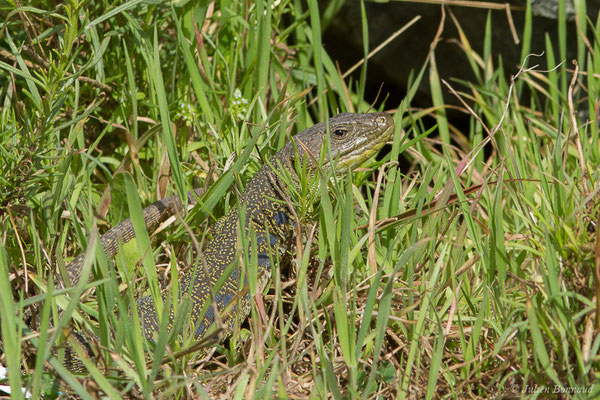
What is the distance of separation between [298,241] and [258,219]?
573mm

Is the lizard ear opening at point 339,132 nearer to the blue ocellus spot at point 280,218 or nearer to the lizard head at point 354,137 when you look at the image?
the lizard head at point 354,137

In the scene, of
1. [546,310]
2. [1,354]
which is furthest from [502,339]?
[1,354]

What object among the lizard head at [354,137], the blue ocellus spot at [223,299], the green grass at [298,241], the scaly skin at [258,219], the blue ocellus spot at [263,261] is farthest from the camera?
the lizard head at [354,137]

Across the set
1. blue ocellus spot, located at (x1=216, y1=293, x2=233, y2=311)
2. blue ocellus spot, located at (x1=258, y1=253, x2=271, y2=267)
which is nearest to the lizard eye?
blue ocellus spot, located at (x1=258, y1=253, x2=271, y2=267)

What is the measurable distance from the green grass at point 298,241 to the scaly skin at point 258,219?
0.10 m

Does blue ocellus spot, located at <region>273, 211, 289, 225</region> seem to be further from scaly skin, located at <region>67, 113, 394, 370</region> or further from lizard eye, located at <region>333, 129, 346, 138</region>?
lizard eye, located at <region>333, 129, 346, 138</region>

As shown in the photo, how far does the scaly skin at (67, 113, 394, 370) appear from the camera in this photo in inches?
115

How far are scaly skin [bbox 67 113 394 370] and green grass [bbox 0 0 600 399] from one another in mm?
101

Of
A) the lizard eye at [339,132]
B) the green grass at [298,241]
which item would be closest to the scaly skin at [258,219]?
the lizard eye at [339,132]

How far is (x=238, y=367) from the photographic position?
2.39 meters

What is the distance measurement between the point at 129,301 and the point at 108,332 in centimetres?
14

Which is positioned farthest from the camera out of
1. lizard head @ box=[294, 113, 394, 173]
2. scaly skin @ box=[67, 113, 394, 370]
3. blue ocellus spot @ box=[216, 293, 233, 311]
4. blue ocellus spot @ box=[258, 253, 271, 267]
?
lizard head @ box=[294, 113, 394, 173]

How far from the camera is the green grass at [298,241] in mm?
2268

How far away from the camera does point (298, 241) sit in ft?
8.86
